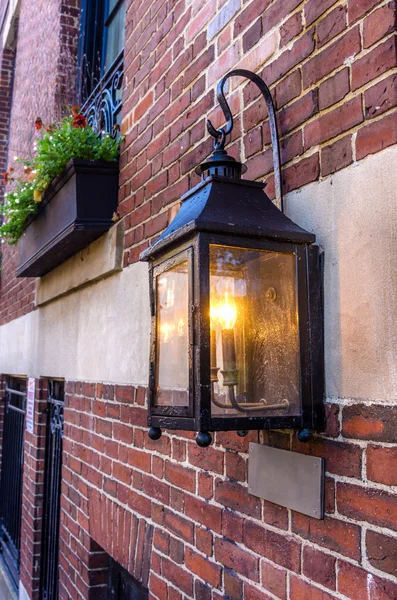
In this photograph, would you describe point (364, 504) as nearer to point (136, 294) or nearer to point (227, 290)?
point (227, 290)

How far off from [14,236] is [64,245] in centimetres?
131

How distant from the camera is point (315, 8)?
1.64m

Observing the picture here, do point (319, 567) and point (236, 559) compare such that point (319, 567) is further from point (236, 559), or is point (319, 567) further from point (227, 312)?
point (227, 312)

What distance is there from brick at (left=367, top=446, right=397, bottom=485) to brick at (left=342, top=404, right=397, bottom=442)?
0.03 m

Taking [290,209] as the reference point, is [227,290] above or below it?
below

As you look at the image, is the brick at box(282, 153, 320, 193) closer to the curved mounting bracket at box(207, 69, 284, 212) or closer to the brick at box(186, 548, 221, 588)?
the curved mounting bracket at box(207, 69, 284, 212)

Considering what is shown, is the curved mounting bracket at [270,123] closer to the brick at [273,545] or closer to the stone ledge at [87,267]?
the brick at [273,545]

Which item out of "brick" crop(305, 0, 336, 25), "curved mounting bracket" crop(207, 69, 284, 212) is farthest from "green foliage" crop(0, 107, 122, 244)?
"brick" crop(305, 0, 336, 25)

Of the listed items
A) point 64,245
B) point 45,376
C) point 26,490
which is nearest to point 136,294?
point 64,245

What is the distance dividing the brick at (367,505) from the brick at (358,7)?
122 centimetres

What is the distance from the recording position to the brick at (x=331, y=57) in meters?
1.48

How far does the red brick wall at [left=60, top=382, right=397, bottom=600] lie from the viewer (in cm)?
130

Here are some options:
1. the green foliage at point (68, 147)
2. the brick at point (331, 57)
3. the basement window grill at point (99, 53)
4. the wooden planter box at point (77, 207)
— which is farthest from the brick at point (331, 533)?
the basement window grill at point (99, 53)

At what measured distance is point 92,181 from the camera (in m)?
3.04
